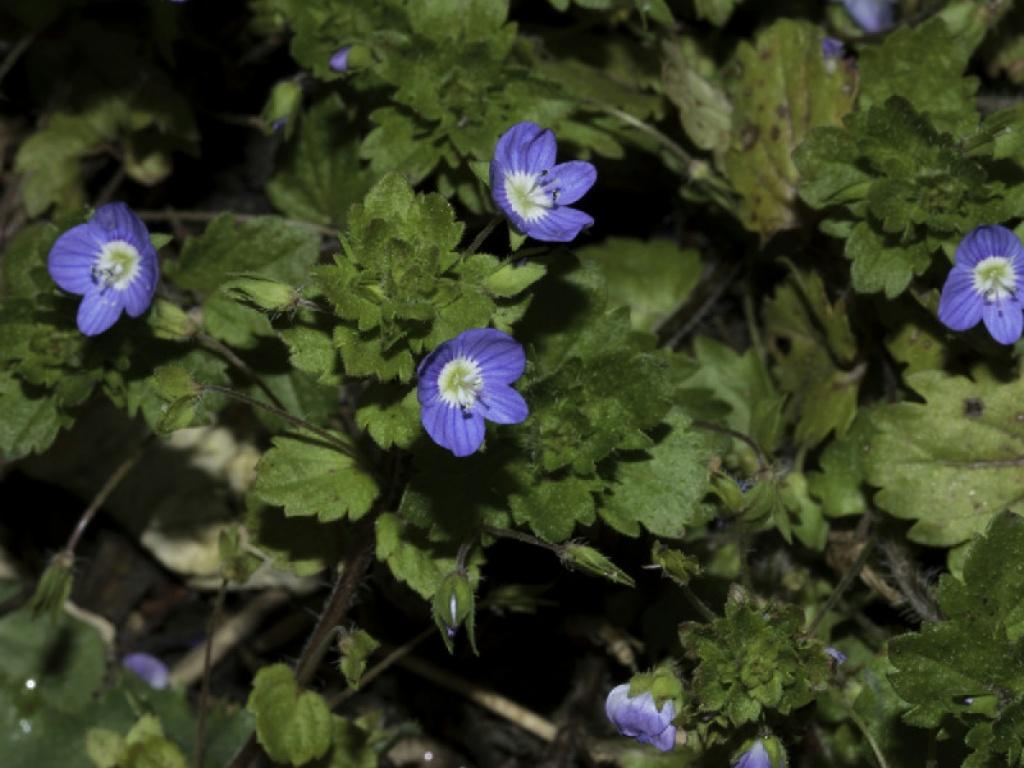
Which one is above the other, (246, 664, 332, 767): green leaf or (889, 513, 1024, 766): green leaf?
(889, 513, 1024, 766): green leaf

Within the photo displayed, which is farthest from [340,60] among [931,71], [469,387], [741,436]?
[931,71]

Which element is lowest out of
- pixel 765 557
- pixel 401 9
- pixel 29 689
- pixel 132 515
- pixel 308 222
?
pixel 29 689

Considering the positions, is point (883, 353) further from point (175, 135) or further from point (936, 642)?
point (175, 135)

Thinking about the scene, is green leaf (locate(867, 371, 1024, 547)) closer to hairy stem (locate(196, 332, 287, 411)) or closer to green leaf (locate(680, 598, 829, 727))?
green leaf (locate(680, 598, 829, 727))

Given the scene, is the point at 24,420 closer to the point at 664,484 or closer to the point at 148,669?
the point at 148,669

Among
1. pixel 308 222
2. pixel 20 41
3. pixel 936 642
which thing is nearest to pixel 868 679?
pixel 936 642

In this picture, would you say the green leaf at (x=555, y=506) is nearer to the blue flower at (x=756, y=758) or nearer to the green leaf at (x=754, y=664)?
the green leaf at (x=754, y=664)

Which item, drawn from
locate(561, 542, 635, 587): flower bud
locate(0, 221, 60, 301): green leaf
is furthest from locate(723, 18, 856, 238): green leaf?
locate(0, 221, 60, 301): green leaf
